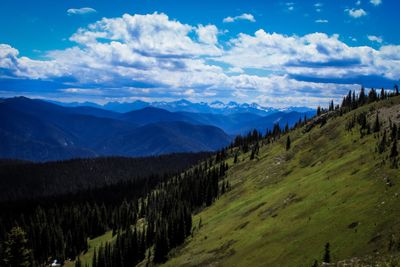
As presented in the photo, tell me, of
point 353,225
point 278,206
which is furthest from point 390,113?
point 353,225

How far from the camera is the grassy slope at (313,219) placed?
230 ft

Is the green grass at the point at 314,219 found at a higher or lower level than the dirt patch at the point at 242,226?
higher

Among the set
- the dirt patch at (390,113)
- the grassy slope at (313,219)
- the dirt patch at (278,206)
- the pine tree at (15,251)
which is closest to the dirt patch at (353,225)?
the grassy slope at (313,219)

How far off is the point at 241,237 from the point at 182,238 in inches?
2007

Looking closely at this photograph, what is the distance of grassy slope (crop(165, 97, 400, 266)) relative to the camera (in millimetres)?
70188

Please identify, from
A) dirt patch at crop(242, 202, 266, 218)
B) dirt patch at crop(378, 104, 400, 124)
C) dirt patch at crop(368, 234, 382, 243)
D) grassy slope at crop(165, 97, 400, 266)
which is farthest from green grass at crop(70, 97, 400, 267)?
dirt patch at crop(378, 104, 400, 124)

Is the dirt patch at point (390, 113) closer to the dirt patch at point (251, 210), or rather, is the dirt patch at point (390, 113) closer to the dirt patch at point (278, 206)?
the dirt patch at point (251, 210)

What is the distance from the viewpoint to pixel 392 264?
1805 inches

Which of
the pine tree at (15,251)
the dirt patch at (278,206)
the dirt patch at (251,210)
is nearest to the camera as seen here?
the pine tree at (15,251)

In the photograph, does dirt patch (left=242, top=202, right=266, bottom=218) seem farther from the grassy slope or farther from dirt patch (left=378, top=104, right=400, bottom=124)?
dirt patch (left=378, top=104, right=400, bottom=124)

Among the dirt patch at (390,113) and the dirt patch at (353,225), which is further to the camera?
the dirt patch at (390,113)

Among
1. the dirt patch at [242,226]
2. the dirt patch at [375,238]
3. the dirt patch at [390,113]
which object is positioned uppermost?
the dirt patch at [390,113]

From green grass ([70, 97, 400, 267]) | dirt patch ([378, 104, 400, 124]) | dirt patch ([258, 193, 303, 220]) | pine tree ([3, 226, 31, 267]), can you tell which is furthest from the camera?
dirt patch ([378, 104, 400, 124])

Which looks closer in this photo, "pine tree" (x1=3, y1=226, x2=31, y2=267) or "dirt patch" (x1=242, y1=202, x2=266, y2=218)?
"pine tree" (x1=3, y1=226, x2=31, y2=267)
